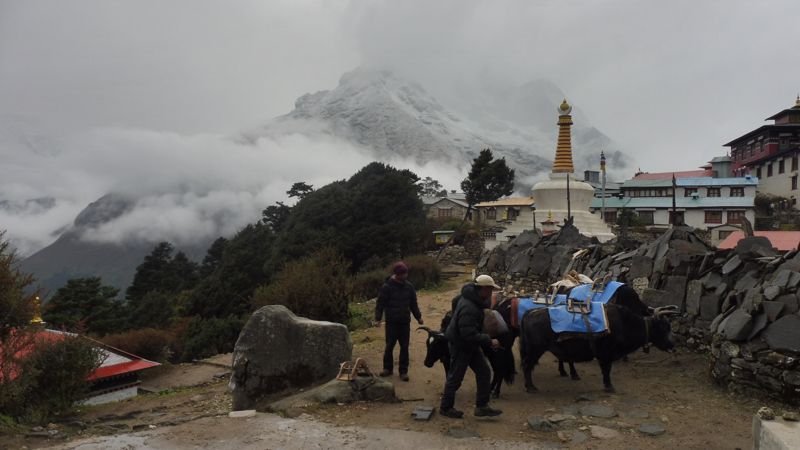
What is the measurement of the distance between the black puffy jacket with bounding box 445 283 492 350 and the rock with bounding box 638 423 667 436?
1895 mm

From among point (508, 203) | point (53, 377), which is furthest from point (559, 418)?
point (508, 203)

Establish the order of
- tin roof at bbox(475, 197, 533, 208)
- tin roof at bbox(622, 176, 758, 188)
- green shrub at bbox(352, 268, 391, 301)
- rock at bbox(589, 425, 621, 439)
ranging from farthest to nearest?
tin roof at bbox(475, 197, 533, 208) → tin roof at bbox(622, 176, 758, 188) → green shrub at bbox(352, 268, 391, 301) → rock at bbox(589, 425, 621, 439)

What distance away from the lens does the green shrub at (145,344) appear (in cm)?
1861

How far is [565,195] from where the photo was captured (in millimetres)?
30656

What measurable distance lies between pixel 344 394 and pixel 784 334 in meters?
5.47

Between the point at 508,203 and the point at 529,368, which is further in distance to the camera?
the point at 508,203

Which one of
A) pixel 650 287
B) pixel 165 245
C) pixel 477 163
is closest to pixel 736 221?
pixel 477 163

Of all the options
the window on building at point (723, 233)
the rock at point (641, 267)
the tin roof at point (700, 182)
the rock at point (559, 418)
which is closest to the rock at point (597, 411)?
the rock at point (559, 418)

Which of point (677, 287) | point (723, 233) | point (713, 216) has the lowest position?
point (677, 287)

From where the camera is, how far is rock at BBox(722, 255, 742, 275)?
8258 millimetres

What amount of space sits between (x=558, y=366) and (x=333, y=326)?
379 cm

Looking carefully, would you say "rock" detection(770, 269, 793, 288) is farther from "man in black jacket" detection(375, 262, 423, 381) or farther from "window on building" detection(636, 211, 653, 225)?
"window on building" detection(636, 211, 653, 225)

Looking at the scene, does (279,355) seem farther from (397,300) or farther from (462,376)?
(462,376)

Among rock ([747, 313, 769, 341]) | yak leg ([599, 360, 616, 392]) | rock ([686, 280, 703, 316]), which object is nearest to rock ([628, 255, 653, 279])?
rock ([686, 280, 703, 316])
